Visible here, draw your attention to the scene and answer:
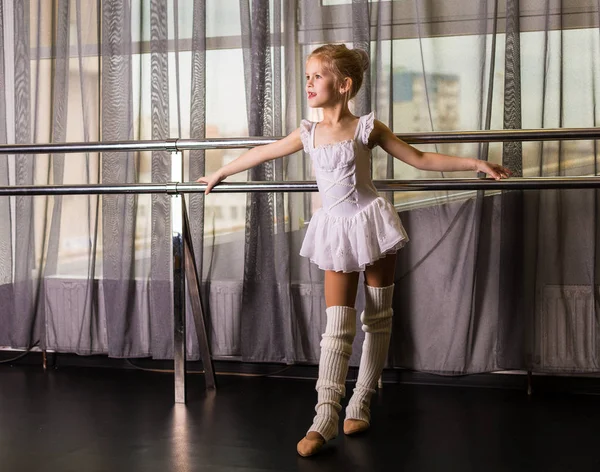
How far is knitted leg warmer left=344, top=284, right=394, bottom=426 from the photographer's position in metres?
2.10

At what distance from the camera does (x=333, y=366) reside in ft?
6.56

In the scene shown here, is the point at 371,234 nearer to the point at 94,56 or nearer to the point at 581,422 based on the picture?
the point at 581,422

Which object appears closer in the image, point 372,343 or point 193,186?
point 372,343

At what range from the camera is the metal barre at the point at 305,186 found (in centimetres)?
207

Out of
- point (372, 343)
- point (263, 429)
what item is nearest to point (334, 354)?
point (372, 343)

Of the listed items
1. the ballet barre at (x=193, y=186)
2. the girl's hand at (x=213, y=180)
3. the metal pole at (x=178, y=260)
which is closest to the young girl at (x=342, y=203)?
the ballet barre at (x=193, y=186)

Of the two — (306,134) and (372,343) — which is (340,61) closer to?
(306,134)

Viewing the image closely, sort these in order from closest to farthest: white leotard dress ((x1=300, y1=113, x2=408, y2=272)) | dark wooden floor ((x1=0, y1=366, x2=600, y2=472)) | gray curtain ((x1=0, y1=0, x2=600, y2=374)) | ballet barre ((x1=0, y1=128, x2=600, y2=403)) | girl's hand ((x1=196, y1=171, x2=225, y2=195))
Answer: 1. dark wooden floor ((x1=0, y1=366, x2=600, y2=472))
2. white leotard dress ((x1=300, y1=113, x2=408, y2=272))
3. ballet barre ((x1=0, y1=128, x2=600, y2=403))
4. girl's hand ((x1=196, y1=171, x2=225, y2=195))
5. gray curtain ((x1=0, y1=0, x2=600, y2=374))

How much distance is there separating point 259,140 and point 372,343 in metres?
0.67

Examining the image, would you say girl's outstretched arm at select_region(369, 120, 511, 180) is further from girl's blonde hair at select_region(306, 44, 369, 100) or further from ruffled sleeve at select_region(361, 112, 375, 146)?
girl's blonde hair at select_region(306, 44, 369, 100)

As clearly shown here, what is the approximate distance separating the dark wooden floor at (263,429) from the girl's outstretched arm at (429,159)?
71cm

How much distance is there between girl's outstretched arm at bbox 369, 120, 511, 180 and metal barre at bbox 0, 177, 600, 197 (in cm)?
8

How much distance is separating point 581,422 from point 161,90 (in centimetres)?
175

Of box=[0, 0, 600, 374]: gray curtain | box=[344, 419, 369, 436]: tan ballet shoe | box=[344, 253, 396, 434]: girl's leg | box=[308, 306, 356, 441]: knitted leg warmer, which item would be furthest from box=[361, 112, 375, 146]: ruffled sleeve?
box=[344, 419, 369, 436]: tan ballet shoe
